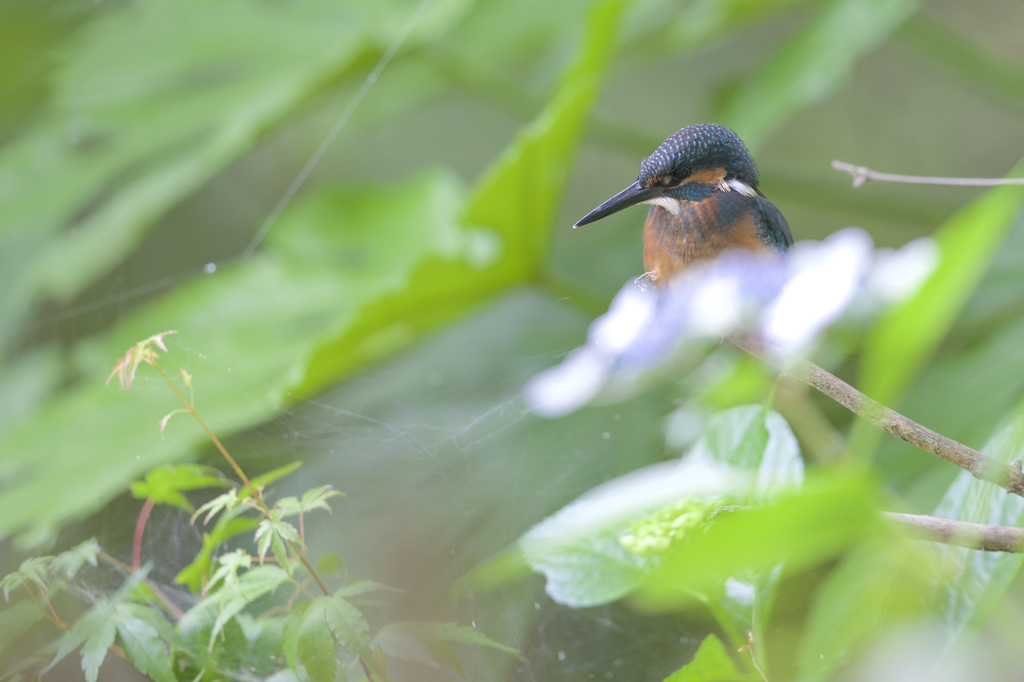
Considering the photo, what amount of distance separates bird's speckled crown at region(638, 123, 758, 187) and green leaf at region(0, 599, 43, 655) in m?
0.40

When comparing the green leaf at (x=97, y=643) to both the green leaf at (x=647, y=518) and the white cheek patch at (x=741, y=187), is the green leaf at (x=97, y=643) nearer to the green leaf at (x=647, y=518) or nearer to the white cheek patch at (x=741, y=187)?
the green leaf at (x=647, y=518)

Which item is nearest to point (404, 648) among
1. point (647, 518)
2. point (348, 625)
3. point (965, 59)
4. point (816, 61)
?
point (348, 625)

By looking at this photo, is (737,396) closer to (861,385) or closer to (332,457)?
(861,385)

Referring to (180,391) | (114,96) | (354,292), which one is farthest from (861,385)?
(114,96)

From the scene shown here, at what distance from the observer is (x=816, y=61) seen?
1.79 feet

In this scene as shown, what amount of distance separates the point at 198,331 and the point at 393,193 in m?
0.27

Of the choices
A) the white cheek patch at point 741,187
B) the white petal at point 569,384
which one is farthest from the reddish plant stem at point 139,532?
the white cheek patch at point 741,187

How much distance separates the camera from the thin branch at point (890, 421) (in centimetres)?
22

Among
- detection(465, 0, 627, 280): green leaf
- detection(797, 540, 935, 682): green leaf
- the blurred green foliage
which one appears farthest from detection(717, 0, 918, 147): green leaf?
detection(797, 540, 935, 682): green leaf

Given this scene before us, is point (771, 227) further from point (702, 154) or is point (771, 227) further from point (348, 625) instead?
point (348, 625)

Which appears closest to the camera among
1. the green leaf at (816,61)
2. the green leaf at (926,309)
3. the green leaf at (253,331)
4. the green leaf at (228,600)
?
the green leaf at (926,309)

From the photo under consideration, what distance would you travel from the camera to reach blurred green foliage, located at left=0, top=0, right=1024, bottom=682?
0.26 metres

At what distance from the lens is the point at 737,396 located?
0.25m

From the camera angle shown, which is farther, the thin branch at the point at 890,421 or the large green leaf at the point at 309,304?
the large green leaf at the point at 309,304
